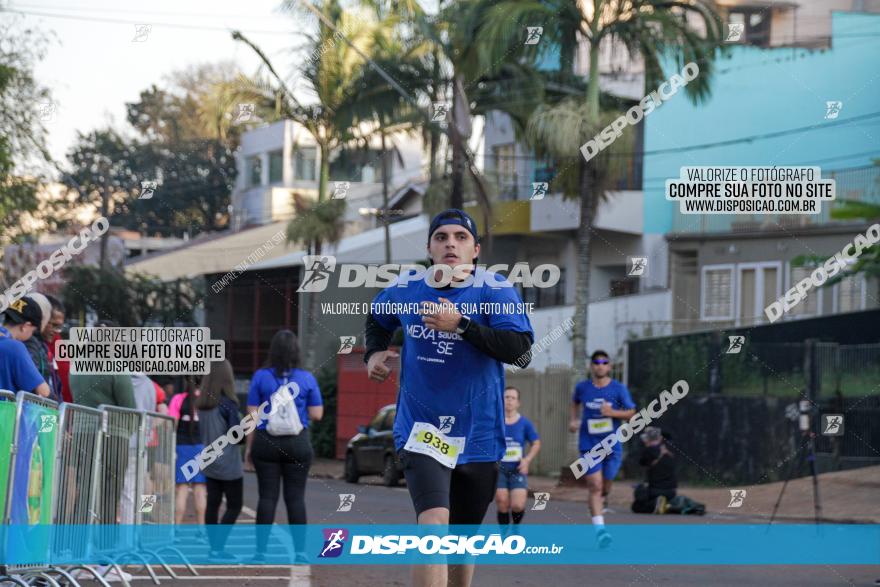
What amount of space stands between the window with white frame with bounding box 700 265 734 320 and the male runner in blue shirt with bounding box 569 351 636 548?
795 inches

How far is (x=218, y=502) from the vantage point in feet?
39.2

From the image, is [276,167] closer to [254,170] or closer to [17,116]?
[254,170]

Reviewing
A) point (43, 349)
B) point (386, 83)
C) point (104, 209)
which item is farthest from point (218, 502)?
point (104, 209)

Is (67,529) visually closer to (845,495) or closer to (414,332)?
(414,332)

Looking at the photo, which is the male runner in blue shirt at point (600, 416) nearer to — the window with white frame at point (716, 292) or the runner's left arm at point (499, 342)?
the runner's left arm at point (499, 342)

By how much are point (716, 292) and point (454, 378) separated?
94.8ft

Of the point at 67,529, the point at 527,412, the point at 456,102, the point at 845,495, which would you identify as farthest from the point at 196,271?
the point at 67,529

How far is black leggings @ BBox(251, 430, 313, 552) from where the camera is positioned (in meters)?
10.8

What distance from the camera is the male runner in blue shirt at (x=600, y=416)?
44.2 feet

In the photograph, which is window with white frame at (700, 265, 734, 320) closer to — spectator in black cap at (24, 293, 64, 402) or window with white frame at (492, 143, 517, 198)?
window with white frame at (492, 143, 517, 198)

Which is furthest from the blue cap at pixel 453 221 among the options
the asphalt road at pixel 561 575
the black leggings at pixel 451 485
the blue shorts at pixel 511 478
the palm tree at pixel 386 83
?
the palm tree at pixel 386 83

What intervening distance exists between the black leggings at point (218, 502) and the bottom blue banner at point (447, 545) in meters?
0.02

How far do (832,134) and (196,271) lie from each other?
48.6 ft

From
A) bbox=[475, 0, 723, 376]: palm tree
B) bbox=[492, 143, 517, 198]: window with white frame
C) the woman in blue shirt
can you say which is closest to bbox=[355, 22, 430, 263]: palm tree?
bbox=[475, 0, 723, 376]: palm tree
